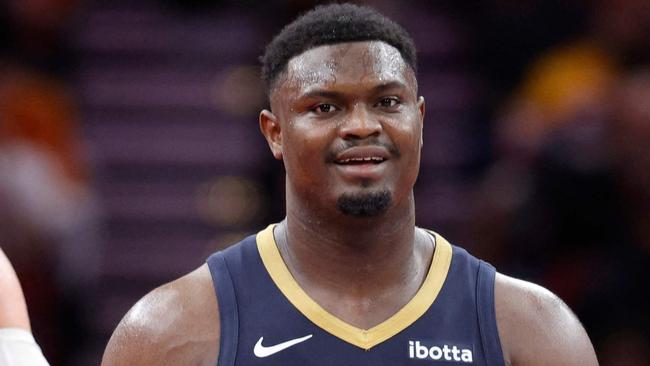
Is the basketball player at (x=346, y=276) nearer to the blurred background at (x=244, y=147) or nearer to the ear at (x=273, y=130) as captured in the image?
the ear at (x=273, y=130)

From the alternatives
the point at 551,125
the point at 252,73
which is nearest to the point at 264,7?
the point at 252,73

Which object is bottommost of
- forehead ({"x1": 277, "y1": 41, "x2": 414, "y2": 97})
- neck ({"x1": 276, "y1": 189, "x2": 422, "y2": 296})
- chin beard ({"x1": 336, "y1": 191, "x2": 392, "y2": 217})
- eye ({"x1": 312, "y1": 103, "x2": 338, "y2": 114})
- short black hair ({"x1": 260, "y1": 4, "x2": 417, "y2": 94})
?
neck ({"x1": 276, "y1": 189, "x2": 422, "y2": 296})

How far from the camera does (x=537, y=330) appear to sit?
4500mm

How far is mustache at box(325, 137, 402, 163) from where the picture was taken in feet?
14.4

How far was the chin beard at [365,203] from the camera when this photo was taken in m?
4.42

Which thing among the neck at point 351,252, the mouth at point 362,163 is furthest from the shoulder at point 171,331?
the mouth at point 362,163

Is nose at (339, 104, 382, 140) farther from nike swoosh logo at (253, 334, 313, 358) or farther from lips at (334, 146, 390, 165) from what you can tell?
nike swoosh logo at (253, 334, 313, 358)

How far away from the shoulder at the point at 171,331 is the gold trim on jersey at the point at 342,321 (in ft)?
0.80

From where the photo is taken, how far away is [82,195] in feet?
27.0

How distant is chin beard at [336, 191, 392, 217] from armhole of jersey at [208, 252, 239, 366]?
1.50 ft

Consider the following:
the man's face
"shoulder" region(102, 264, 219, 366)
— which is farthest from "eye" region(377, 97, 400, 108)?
"shoulder" region(102, 264, 219, 366)

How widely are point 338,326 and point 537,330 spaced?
642mm

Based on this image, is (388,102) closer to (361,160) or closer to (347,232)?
(361,160)

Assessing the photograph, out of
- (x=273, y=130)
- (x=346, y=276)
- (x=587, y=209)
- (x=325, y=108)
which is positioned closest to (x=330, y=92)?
(x=325, y=108)
